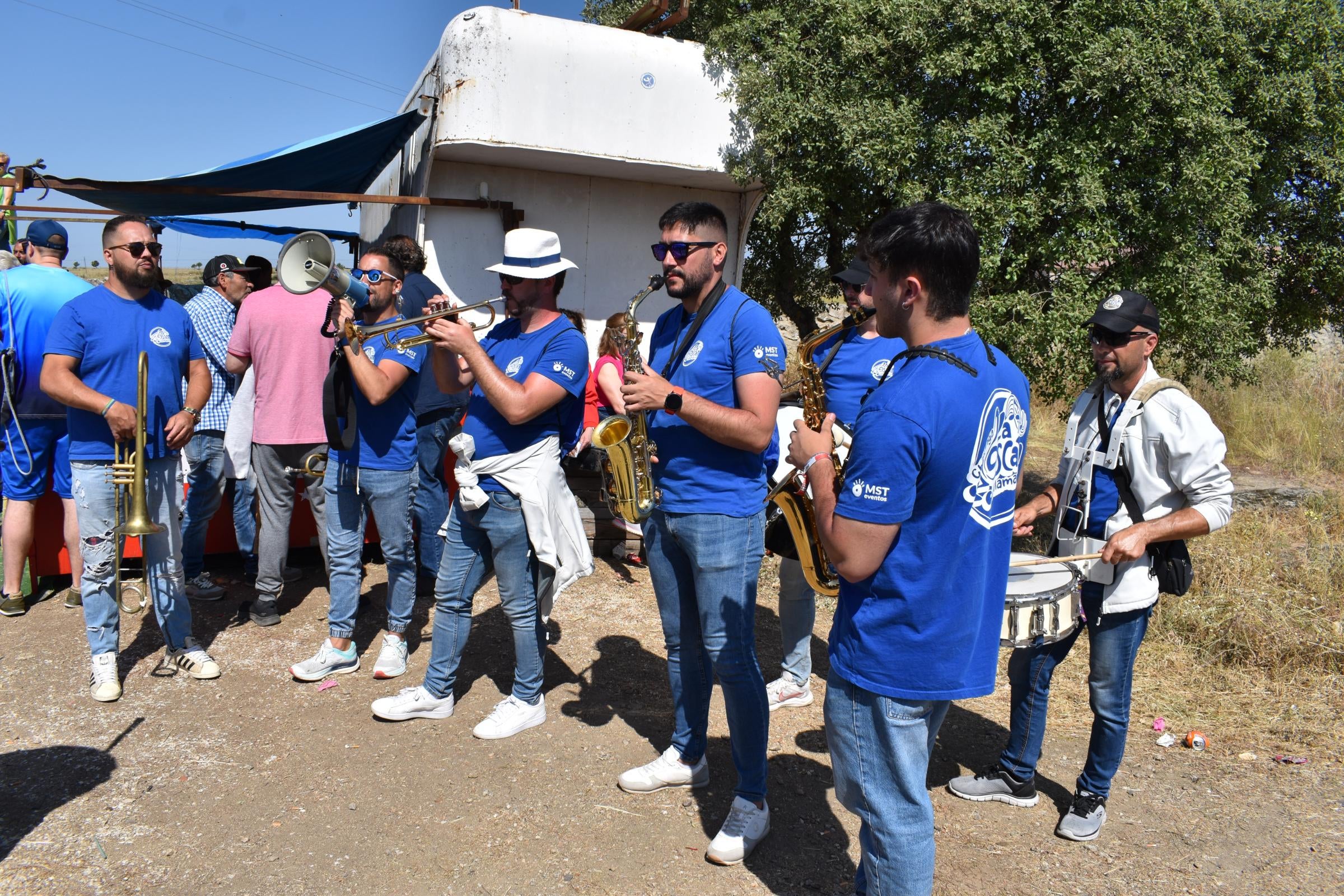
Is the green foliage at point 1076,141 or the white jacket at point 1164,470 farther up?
the green foliage at point 1076,141

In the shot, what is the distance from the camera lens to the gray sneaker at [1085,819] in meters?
3.53

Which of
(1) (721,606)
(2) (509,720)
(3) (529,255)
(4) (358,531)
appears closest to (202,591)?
(4) (358,531)

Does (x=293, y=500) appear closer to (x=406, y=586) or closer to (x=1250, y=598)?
(x=406, y=586)

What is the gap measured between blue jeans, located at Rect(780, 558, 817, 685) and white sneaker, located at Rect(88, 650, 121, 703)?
328 cm

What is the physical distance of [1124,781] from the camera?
404 centimetres

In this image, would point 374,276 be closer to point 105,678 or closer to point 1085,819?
point 105,678

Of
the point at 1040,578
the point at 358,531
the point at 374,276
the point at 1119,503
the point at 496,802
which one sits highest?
the point at 374,276

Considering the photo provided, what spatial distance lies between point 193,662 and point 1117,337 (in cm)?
457

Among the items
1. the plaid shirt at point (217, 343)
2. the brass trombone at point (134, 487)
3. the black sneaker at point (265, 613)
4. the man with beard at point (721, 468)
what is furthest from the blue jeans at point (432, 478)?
the man with beard at point (721, 468)

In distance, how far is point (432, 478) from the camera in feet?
19.3

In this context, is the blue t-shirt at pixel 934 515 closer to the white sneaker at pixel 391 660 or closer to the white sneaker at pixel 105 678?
the white sneaker at pixel 391 660

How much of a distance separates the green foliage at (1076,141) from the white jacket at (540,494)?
4002mm

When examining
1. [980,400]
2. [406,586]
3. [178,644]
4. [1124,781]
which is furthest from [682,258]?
[178,644]

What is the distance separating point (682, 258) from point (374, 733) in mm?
2603
